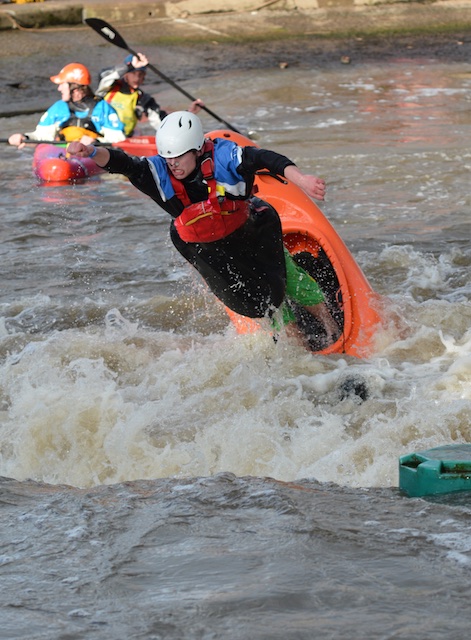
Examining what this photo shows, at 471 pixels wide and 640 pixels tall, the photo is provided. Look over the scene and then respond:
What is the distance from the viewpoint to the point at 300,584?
8.14 ft

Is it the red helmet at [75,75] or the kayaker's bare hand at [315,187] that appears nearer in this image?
the kayaker's bare hand at [315,187]

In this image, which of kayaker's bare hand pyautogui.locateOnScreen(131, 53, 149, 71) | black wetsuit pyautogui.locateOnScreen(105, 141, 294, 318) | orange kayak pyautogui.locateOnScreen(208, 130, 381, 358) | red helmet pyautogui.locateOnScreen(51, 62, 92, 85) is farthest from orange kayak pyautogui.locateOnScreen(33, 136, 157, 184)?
black wetsuit pyautogui.locateOnScreen(105, 141, 294, 318)

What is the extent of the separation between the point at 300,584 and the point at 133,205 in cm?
655

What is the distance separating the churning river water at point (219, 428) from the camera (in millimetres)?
2439

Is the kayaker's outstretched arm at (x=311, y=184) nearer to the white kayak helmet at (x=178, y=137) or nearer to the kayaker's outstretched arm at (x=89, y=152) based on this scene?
the white kayak helmet at (x=178, y=137)

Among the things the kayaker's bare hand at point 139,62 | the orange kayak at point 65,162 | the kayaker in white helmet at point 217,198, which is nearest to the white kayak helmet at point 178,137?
the kayaker in white helmet at point 217,198

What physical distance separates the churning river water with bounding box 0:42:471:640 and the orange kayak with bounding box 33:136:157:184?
0.19 metres

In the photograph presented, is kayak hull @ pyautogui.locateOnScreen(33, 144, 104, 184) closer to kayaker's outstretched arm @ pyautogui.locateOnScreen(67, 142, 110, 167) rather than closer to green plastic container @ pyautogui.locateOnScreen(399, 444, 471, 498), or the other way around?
kayaker's outstretched arm @ pyautogui.locateOnScreen(67, 142, 110, 167)

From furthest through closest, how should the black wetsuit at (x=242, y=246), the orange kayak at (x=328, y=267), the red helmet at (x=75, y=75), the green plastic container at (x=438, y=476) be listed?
the red helmet at (x=75, y=75)
the orange kayak at (x=328, y=267)
the black wetsuit at (x=242, y=246)
the green plastic container at (x=438, y=476)

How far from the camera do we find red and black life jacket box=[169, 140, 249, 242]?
457 centimetres

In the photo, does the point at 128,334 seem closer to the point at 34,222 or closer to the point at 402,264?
the point at 402,264

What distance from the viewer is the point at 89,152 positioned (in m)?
4.45

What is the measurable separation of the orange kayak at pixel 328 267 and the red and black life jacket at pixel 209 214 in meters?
0.71

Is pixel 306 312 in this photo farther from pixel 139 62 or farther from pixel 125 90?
pixel 125 90
